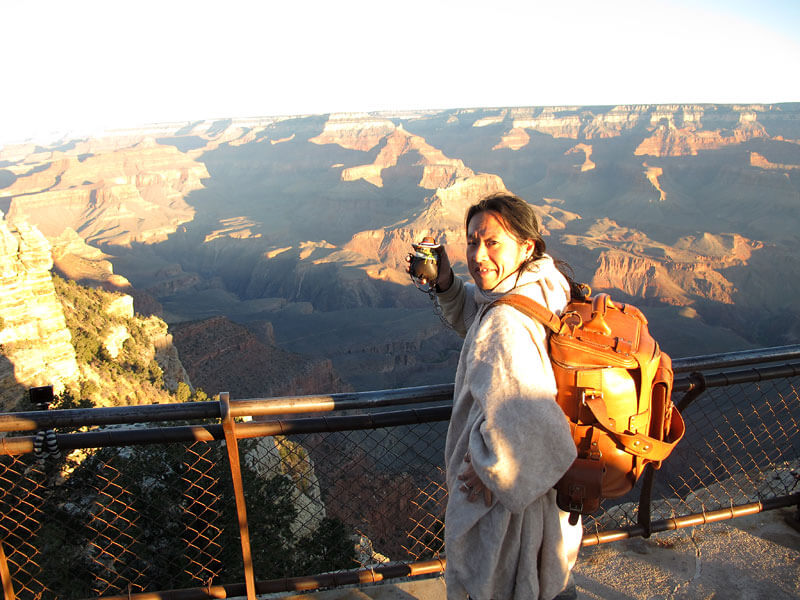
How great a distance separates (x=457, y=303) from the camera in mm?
3020

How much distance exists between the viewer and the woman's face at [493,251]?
7.77 feet

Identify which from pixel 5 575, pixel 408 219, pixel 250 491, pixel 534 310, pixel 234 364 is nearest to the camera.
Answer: pixel 534 310

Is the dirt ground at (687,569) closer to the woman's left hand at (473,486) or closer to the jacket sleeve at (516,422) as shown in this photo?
the woman's left hand at (473,486)

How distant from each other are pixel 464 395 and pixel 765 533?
3189 mm

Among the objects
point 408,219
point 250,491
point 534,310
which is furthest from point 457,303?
point 408,219

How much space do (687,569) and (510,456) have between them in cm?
247

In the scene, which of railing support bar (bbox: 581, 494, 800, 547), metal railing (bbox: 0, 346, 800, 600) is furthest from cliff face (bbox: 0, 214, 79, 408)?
railing support bar (bbox: 581, 494, 800, 547)

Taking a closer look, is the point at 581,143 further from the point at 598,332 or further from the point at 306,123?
the point at 598,332

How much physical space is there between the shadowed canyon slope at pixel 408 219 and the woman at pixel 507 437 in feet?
84.8

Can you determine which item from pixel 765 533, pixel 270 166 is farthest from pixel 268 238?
pixel 765 533

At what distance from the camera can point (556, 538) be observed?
2.23m

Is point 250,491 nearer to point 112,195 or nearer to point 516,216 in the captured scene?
point 516,216

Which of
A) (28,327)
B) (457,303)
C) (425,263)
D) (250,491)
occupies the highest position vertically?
(425,263)

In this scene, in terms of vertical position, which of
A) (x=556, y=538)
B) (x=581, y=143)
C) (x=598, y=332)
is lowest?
(x=581, y=143)
